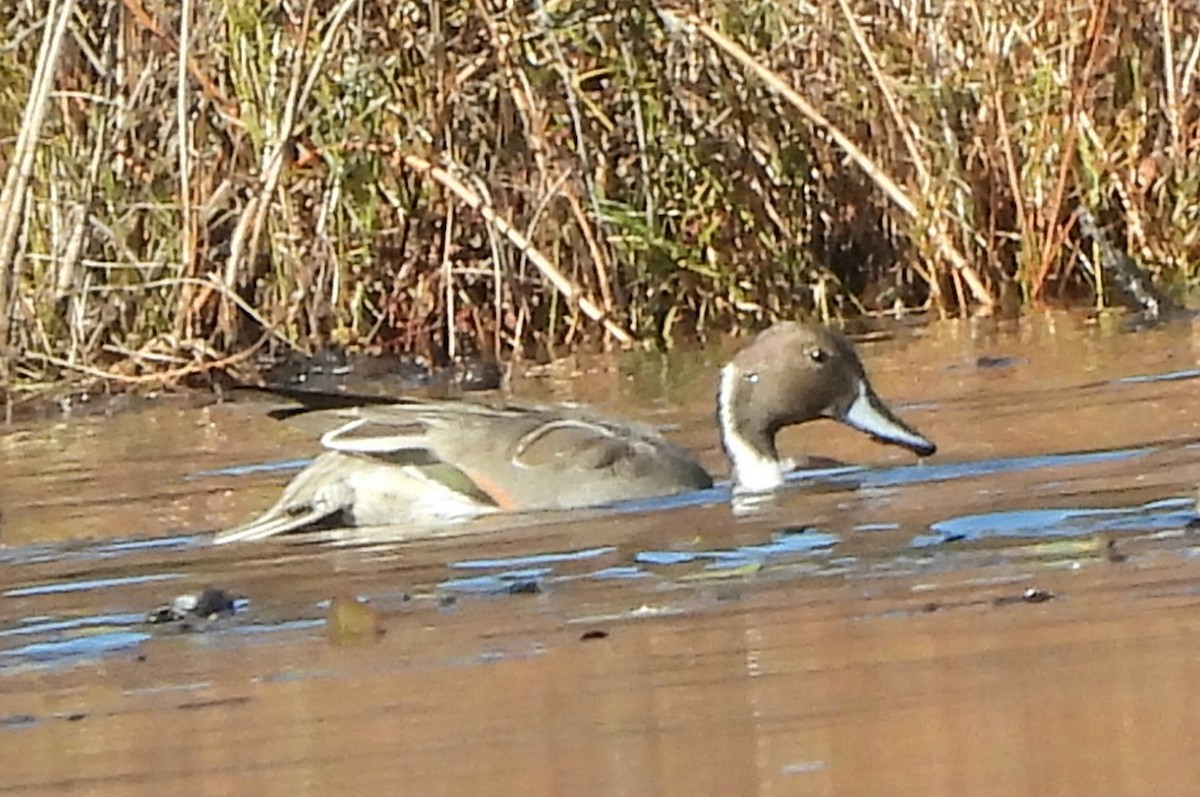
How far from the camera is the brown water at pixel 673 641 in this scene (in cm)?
353

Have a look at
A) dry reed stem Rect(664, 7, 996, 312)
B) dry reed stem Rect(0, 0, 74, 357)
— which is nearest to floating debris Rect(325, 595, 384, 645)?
dry reed stem Rect(0, 0, 74, 357)

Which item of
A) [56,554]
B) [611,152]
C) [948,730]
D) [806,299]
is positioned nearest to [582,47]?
[611,152]

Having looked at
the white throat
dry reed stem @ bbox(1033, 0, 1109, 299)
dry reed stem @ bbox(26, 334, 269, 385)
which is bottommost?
the white throat

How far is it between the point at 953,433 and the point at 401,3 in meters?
3.48

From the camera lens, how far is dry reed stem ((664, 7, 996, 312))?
10.7 m

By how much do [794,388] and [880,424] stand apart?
244 mm

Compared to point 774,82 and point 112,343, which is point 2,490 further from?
point 774,82

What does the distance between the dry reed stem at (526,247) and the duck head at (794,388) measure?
10.1ft

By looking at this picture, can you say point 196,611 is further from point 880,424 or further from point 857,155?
point 857,155

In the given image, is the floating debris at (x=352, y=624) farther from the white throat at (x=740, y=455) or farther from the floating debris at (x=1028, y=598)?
the white throat at (x=740, y=455)

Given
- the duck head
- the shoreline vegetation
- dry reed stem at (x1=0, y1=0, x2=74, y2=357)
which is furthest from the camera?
the shoreline vegetation

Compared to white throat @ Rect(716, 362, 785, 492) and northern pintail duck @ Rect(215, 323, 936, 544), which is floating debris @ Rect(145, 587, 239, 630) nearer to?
northern pintail duck @ Rect(215, 323, 936, 544)

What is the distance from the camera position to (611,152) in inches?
428

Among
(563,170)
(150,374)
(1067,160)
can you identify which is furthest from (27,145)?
(1067,160)
